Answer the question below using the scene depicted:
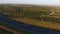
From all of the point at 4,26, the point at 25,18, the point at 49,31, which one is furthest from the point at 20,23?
A: the point at 49,31

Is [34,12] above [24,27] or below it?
above

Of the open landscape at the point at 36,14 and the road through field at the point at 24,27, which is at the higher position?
the open landscape at the point at 36,14

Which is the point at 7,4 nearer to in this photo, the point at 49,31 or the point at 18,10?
the point at 18,10

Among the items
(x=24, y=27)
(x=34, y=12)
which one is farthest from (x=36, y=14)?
(x=24, y=27)

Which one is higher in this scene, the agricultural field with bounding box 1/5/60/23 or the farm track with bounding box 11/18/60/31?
the agricultural field with bounding box 1/5/60/23

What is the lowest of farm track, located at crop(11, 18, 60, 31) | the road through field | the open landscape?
the road through field

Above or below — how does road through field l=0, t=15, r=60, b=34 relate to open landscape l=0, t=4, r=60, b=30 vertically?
below

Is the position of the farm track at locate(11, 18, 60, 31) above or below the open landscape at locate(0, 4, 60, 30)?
below

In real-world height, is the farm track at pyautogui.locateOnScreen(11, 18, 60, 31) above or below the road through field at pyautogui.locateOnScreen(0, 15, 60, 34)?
above

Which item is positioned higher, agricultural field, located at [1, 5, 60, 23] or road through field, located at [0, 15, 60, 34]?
agricultural field, located at [1, 5, 60, 23]

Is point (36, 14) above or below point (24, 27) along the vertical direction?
above

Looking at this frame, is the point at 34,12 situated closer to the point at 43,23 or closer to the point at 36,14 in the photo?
the point at 36,14
